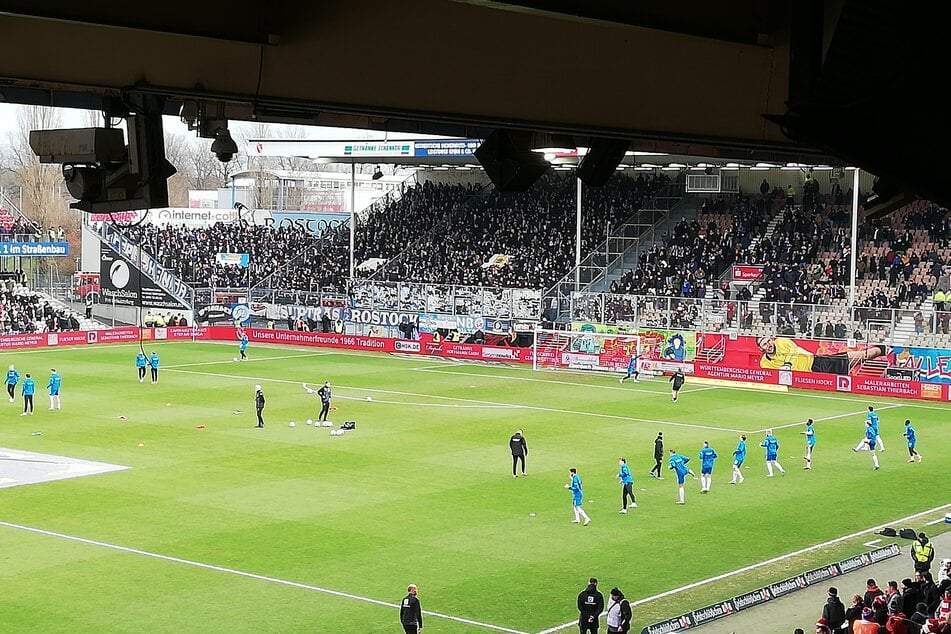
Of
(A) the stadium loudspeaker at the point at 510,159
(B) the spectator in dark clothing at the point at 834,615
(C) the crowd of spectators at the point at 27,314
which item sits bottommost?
(B) the spectator in dark clothing at the point at 834,615

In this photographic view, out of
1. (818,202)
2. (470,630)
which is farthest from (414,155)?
(470,630)

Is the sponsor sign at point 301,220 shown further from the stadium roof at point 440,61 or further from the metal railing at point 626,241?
the stadium roof at point 440,61

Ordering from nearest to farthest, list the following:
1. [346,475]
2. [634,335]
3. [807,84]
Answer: [807,84], [346,475], [634,335]

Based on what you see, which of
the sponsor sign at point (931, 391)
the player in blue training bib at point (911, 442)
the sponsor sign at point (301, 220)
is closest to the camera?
the player in blue training bib at point (911, 442)

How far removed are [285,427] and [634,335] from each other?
19.8 meters

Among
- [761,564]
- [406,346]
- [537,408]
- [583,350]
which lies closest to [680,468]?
[761,564]

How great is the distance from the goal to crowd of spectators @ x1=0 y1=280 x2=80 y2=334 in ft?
86.7

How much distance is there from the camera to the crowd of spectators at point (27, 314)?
6397 centimetres

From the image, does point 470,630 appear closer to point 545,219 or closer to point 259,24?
point 259,24

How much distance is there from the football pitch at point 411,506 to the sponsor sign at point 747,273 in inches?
430

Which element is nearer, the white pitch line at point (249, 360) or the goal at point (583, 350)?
the goal at point (583, 350)

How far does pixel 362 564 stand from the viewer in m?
22.2

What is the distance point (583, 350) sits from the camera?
54094mm

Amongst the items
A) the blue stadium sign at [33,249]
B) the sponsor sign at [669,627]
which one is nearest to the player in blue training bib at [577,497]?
the sponsor sign at [669,627]
